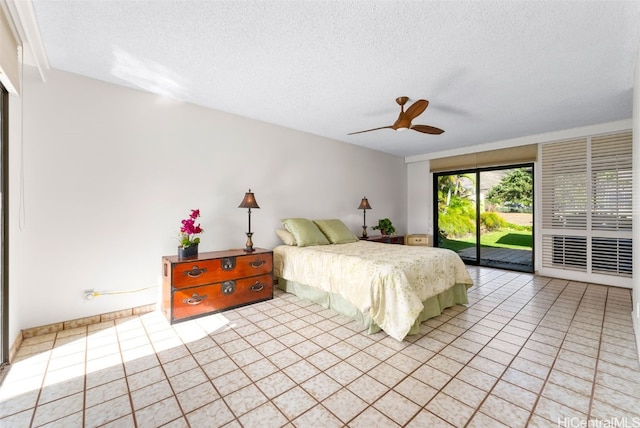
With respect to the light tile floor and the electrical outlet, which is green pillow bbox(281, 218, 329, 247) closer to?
the light tile floor

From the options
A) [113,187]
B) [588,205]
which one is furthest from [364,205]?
[113,187]

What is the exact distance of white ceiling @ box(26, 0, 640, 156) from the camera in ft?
6.12

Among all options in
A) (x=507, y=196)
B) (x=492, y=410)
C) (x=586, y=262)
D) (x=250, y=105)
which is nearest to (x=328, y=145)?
(x=250, y=105)

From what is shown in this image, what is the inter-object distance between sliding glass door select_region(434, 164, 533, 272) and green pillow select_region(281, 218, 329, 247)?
3464 mm

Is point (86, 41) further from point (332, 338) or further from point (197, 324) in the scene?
point (332, 338)

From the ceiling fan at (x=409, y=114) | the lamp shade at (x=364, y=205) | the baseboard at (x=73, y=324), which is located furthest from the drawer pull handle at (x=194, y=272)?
the lamp shade at (x=364, y=205)

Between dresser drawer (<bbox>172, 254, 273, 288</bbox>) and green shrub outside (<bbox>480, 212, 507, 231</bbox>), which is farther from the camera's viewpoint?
green shrub outside (<bbox>480, 212, 507, 231</bbox>)

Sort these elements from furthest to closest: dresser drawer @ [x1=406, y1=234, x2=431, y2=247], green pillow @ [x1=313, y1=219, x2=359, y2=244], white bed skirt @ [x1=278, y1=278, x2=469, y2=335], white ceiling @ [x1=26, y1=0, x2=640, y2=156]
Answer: dresser drawer @ [x1=406, y1=234, x2=431, y2=247] → green pillow @ [x1=313, y1=219, x2=359, y2=244] → white bed skirt @ [x1=278, y1=278, x2=469, y2=335] → white ceiling @ [x1=26, y1=0, x2=640, y2=156]

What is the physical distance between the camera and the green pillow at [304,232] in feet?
12.9

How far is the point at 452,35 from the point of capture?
2084 mm

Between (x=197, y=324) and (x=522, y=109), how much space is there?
463cm

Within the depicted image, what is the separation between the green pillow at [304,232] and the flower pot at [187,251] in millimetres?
1371

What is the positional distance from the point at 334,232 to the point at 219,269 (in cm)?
184
